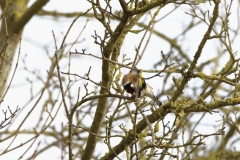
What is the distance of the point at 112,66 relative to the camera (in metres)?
3.43

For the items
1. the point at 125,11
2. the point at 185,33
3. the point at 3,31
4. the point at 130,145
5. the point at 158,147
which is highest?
the point at 185,33

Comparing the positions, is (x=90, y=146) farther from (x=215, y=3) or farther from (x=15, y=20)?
(x=15, y=20)

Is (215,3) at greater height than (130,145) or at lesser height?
greater

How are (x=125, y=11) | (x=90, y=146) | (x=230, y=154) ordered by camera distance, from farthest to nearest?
(x=230, y=154)
(x=90, y=146)
(x=125, y=11)

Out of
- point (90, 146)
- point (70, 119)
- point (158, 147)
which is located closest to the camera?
point (158, 147)

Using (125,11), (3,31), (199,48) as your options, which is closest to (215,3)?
(199,48)

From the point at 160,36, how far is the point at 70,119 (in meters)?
4.92

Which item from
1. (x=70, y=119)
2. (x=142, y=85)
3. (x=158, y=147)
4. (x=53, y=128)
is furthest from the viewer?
(x=53, y=128)

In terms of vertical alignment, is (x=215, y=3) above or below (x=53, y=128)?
below

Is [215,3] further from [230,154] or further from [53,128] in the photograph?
[53,128]

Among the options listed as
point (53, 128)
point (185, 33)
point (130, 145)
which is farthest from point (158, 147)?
point (185, 33)

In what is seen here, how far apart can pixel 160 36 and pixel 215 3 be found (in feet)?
15.5

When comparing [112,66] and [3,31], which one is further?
[3,31]

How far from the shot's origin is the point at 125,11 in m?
2.62
